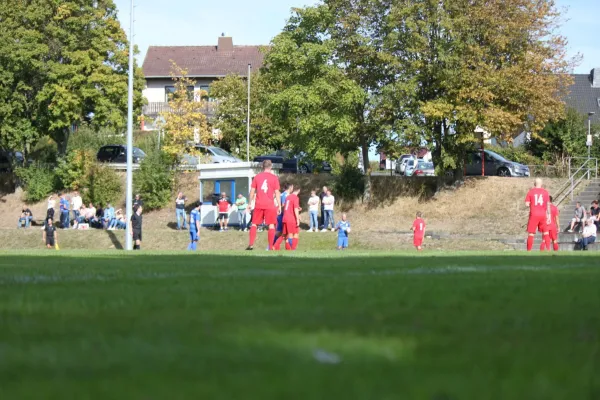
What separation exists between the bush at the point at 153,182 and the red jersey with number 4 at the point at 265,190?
29.0m

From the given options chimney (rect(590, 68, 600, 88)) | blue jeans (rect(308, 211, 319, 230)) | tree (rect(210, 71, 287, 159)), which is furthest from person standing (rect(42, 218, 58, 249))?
chimney (rect(590, 68, 600, 88))

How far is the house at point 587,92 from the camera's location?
8638 centimetres

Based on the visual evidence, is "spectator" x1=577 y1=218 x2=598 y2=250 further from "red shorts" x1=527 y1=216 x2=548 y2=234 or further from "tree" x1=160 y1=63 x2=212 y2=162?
"tree" x1=160 y1=63 x2=212 y2=162

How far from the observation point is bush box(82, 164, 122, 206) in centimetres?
5006

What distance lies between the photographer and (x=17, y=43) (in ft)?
164

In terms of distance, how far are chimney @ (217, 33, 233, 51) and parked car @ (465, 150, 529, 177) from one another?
145 feet

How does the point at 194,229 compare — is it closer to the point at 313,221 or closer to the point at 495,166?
the point at 313,221

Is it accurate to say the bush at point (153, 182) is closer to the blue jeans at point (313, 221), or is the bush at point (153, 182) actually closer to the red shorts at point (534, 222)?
the blue jeans at point (313, 221)

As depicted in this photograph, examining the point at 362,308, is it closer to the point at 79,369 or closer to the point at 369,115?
the point at 79,369

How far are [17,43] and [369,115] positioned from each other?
1850cm

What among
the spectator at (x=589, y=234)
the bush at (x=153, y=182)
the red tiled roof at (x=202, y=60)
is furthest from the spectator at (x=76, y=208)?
the red tiled roof at (x=202, y=60)

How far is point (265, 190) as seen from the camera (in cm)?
2056

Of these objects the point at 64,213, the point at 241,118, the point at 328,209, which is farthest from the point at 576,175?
the point at 241,118

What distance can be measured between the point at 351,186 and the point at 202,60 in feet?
145
